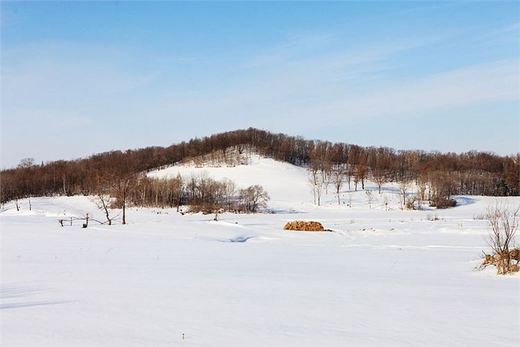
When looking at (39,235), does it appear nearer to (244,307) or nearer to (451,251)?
(244,307)

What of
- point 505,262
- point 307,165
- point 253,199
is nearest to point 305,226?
point 505,262

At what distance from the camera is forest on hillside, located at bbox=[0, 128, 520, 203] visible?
8962 cm

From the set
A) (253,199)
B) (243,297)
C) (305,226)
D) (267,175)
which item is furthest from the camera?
(267,175)

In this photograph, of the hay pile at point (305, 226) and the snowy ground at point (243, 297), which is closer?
the snowy ground at point (243, 297)

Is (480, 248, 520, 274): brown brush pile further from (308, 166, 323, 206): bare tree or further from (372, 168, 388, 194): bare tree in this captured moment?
(372, 168, 388, 194): bare tree

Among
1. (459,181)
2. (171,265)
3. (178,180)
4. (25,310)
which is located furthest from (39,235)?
(459,181)

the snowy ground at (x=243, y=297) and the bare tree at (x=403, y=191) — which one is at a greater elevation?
the bare tree at (x=403, y=191)

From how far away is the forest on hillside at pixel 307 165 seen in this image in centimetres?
8962

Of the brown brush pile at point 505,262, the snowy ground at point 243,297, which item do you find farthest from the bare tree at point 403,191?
the brown brush pile at point 505,262

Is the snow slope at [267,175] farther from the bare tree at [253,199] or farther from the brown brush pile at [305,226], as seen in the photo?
the brown brush pile at [305,226]

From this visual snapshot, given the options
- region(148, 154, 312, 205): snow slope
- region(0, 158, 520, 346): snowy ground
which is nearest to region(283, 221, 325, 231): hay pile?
region(0, 158, 520, 346): snowy ground

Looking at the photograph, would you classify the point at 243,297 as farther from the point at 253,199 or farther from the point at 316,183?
the point at 316,183

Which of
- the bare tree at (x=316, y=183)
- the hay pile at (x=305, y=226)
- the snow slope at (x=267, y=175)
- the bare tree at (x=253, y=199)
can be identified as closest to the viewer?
the hay pile at (x=305, y=226)

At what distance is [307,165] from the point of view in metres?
121
